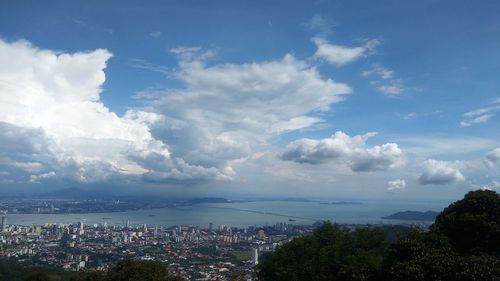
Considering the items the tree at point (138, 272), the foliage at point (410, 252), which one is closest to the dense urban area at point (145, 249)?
the foliage at point (410, 252)

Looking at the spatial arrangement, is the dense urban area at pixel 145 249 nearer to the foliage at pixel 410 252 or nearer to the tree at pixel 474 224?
the foliage at pixel 410 252

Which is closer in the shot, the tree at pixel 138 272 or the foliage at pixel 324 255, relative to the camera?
the tree at pixel 138 272

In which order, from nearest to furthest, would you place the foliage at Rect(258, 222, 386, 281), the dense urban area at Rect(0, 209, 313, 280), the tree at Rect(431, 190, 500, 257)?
the tree at Rect(431, 190, 500, 257) < the foliage at Rect(258, 222, 386, 281) < the dense urban area at Rect(0, 209, 313, 280)

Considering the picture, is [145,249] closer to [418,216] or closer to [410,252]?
[410,252]

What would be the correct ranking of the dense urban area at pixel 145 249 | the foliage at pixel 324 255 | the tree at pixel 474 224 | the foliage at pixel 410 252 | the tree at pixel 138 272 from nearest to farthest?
the foliage at pixel 410 252 → the tree at pixel 138 272 → the tree at pixel 474 224 → the foliage at pixel 324 255 → the dense urban area at pixel 145 249

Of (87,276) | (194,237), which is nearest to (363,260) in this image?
(87,276)

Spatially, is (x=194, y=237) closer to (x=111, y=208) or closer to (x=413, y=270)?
(x=413, y=270)

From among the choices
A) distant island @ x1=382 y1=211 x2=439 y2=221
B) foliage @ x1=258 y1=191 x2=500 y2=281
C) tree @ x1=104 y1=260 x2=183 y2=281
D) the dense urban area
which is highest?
foliage @ x1=258 y1=191 x2=500 y2=281

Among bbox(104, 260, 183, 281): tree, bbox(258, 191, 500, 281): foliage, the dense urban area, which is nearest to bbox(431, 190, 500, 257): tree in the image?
bbox(258, 191, 500, 281): foliage

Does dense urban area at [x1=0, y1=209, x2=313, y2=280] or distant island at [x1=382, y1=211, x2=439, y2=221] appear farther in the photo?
distant island at [x1=382, y1=211, x2=439, y2=221]

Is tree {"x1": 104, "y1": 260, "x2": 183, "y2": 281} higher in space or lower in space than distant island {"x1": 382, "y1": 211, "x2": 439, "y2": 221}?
higher

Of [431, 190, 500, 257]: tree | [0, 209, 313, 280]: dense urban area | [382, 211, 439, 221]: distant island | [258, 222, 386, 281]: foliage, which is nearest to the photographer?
[431, 190, 500, 257]: tree

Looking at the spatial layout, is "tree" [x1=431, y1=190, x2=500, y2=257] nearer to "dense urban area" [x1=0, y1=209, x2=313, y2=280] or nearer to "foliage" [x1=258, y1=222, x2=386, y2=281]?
"foliage" [x1=258, y1=222, x2=386, y2=281]
